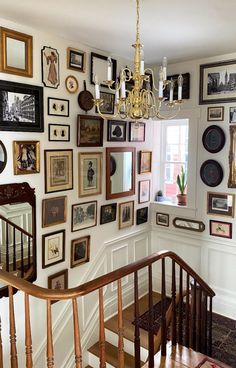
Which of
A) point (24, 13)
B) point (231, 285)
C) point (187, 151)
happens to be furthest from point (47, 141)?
point (231, 285)

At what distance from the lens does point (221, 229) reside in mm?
3859

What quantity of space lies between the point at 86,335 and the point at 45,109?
2.56 metres

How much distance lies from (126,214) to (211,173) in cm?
119

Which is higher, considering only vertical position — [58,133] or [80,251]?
[58,133]

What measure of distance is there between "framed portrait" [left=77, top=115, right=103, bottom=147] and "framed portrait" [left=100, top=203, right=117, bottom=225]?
2.48 ft

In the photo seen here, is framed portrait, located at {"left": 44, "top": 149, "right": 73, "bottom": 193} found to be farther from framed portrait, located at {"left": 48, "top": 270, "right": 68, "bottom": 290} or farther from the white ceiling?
the white ceiling

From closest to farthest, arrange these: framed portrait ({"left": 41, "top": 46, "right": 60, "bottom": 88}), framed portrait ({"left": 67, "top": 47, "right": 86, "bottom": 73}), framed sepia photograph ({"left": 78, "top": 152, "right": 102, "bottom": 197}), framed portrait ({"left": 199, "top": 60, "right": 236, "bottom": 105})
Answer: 1. framed portrait ({"left": 41, "top": 46, "right": 60, "bottom": 88})
2. framed portrait ({"left": 67, "top": 47, "right": 86, "bottom": 73})
3. framed sepia photograph ({"left": 78, "top": 152, "right": 102, "bottom": 197})
4. framed portrait ({"left": 199, "top": 60, "right": 236, "bottom": 105})

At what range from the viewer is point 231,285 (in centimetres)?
384

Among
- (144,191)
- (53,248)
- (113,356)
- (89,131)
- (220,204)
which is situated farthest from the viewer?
(144,191)

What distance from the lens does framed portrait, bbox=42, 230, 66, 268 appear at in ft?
10.3

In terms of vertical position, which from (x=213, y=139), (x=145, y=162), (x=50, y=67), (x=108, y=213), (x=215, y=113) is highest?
(x=50, y=67)

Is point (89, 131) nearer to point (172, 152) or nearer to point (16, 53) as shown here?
point (16, 53)

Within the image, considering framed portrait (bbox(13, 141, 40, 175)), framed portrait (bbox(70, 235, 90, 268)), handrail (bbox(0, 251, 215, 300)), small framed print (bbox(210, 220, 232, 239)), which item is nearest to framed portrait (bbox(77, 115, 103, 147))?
framed portrait (bbox(13, 141, 40, 175))

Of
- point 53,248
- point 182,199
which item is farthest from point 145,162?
point 53,248
